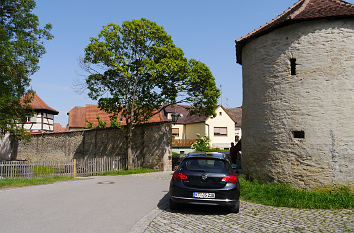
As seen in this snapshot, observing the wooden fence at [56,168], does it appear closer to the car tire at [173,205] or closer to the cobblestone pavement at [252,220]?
the cobblestone pavement at [252,220]

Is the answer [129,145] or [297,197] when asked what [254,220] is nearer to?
[297,197]

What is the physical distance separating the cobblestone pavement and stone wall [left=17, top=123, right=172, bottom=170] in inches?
436

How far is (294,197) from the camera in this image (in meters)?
8.71

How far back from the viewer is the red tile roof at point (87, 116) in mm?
41119

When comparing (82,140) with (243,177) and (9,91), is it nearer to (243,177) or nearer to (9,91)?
(9,91)

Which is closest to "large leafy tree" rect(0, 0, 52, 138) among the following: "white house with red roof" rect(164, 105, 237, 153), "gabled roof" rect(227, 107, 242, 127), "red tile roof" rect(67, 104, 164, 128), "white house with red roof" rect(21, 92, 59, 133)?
"white house with red roof" rect(21, 92, 59, 133)

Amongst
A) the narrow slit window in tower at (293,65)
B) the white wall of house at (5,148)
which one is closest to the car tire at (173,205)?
the narrow slit window in tower at (293,65)

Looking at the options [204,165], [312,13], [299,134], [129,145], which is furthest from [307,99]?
[129,145]

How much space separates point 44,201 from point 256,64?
29.6 ft

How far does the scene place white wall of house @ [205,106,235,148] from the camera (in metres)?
42.3

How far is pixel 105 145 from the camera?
75.0 ft

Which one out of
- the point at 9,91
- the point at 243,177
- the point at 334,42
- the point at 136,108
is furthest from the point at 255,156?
the point at 9,91

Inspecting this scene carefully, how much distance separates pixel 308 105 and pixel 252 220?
5.04m

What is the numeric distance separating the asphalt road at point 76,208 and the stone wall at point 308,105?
456 cm
